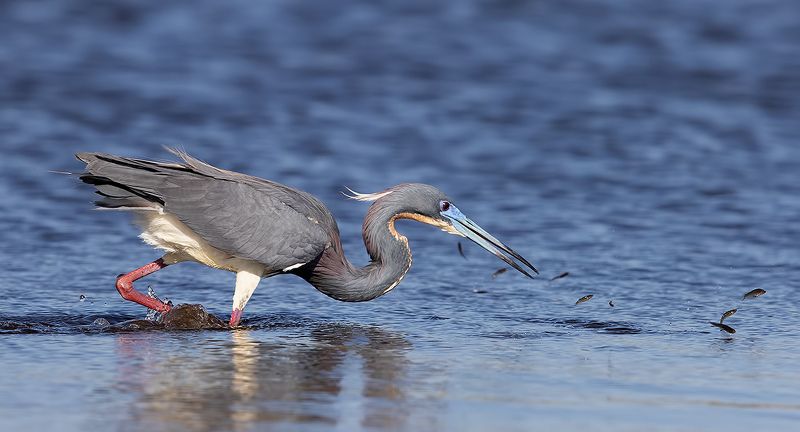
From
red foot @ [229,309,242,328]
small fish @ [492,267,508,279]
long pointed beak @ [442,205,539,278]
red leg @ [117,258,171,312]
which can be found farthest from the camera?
small fish @ [492,267,508,279]

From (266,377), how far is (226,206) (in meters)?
2.08

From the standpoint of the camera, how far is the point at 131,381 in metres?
6.52

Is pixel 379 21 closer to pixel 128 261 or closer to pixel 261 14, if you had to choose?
pixel 261 14

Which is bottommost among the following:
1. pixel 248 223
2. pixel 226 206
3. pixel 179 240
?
pixel 179 240

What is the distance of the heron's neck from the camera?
8.71 metres

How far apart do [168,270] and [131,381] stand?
383 cm

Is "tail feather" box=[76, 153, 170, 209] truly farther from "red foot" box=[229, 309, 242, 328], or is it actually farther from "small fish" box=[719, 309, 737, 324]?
"small fish" box=[719, 309, 737, 324]

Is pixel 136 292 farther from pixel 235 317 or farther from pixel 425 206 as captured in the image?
pixel 425 206

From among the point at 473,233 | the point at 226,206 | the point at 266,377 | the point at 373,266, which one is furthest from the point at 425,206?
the point at 266,377

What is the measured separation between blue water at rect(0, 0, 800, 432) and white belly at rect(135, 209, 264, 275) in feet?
1.23

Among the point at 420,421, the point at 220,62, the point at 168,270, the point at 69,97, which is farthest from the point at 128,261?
the point at 220,62

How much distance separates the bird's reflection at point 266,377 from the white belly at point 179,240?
2.01 ft

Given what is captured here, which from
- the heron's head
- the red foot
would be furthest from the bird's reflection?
the heron's head

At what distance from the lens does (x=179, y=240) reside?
341 inches
